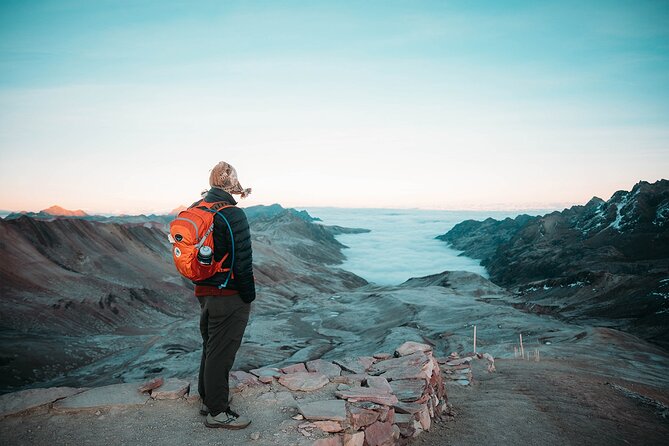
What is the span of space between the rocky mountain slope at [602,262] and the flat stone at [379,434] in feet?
136

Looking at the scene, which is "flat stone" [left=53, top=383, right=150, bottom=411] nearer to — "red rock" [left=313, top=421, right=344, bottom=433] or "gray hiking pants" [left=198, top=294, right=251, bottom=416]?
"gray hiking pants" [left=198, top=294, right=251, bottom=416]

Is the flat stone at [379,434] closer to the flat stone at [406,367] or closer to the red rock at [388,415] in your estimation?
the red rock at [388,415]

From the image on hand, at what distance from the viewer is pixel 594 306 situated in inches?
1870

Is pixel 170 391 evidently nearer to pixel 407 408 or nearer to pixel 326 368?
pixel 326 368

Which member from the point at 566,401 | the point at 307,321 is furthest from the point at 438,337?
the point at 566,401

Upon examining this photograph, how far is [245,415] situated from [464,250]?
164m

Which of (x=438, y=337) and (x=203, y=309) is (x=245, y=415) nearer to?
(x=203, y=309)

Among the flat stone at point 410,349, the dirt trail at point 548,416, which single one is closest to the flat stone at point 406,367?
the flat stone at point 410,349

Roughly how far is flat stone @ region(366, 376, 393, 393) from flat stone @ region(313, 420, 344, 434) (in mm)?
1159

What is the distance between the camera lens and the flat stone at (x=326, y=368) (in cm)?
640

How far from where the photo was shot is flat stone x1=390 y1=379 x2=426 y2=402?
6.06 meters

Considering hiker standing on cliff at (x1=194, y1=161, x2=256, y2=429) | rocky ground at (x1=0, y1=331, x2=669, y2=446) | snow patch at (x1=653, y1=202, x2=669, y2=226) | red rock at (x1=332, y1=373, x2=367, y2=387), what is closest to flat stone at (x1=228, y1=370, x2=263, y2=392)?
rocky ground at (x1=0, y1=331, x2=669, y2=446)

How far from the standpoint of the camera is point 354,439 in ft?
15.3

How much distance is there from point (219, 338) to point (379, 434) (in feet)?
8.14
